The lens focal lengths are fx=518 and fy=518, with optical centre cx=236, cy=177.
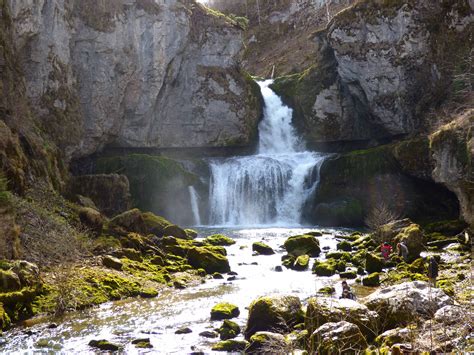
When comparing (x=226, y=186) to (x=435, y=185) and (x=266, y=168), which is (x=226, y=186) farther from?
(x=435, y=185)

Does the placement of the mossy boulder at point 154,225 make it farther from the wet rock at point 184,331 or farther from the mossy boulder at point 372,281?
the wet rock at point 184,331

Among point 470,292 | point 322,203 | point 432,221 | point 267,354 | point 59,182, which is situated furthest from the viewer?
point 322,203

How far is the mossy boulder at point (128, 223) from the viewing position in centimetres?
2615

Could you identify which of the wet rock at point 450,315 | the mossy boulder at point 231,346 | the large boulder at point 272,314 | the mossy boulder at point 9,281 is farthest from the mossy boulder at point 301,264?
the wet rock at point 450,315

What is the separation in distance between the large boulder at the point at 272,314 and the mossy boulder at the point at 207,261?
29.8 ft

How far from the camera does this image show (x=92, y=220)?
83.7 feet

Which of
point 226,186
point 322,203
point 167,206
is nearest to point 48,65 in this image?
point 167,206

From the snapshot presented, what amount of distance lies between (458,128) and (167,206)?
2390 cm

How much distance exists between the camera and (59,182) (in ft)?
98.1

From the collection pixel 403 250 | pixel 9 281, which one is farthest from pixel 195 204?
pixel 9 281

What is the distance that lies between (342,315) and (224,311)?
4.76 meters

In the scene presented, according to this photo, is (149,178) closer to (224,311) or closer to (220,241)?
(220,241)

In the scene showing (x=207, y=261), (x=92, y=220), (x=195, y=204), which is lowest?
(x=207, y=261)

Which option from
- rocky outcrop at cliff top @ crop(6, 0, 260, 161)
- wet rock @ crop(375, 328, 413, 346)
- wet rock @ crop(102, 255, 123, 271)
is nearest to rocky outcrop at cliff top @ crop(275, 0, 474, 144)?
rocky outcrop at cliff top @ crop(6, 0, 260, 161)
